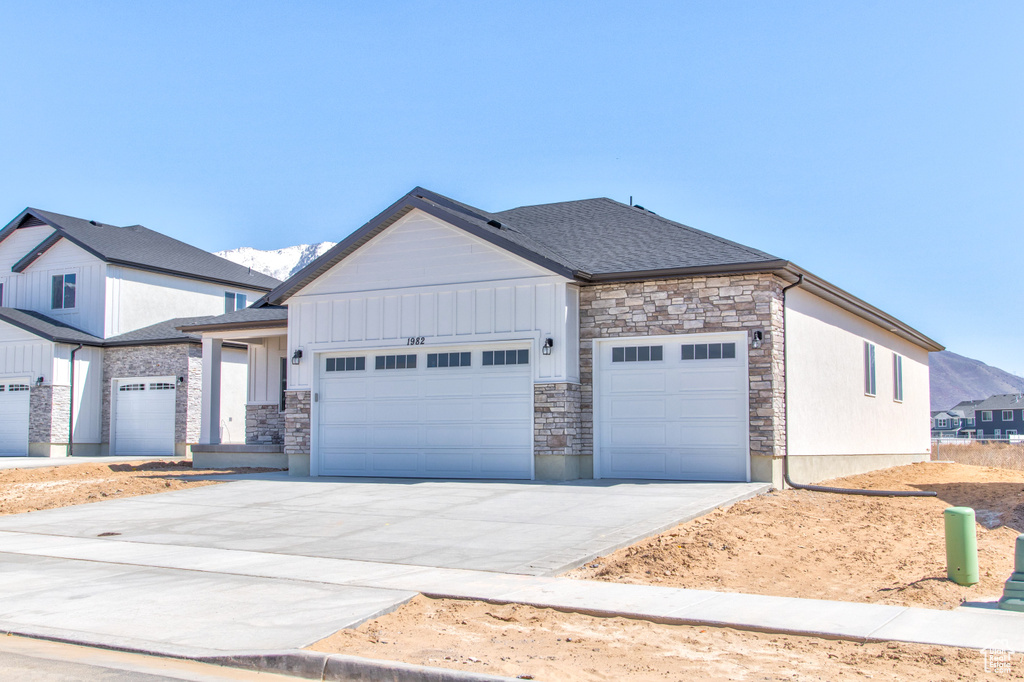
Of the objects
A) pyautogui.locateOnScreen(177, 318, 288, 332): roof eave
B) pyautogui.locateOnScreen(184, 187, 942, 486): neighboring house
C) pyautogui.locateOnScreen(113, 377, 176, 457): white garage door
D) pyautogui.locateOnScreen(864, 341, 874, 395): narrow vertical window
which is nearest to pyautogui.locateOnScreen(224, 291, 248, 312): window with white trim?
pyautogui.locateOnScreen(113, 377, 176, 457): white garage door

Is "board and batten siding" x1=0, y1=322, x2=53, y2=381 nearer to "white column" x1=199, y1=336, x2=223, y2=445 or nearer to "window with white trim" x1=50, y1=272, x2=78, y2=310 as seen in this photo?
"window with white trim" x1=50, y1=272, x2=78, y2=310

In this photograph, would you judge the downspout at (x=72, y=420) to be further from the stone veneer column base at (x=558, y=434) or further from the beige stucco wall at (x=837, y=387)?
the beige stucco wall at (x=837, y=387)

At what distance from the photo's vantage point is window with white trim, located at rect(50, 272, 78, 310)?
32.2 m

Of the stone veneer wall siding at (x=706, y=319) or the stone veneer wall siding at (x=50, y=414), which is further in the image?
the stone veneer wall siding at (x=50, y=414)

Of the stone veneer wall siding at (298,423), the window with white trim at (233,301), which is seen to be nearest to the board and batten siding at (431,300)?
the stone veneer wall siding at (298,423)

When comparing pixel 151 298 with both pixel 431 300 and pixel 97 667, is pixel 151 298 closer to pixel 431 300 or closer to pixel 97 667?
pixel 431 300

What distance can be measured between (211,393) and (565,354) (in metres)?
10.7

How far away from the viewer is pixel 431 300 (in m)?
18.4

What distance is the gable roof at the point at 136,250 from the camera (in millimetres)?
32062

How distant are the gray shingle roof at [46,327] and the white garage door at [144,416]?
183 cm

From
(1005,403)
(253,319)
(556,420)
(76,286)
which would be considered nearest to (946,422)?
(1005,403)

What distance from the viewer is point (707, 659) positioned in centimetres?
A: 643

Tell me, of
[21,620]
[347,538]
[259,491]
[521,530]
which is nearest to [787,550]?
[521,530]

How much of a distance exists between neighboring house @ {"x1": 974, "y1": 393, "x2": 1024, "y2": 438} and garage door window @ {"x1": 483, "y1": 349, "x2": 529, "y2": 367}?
101m
